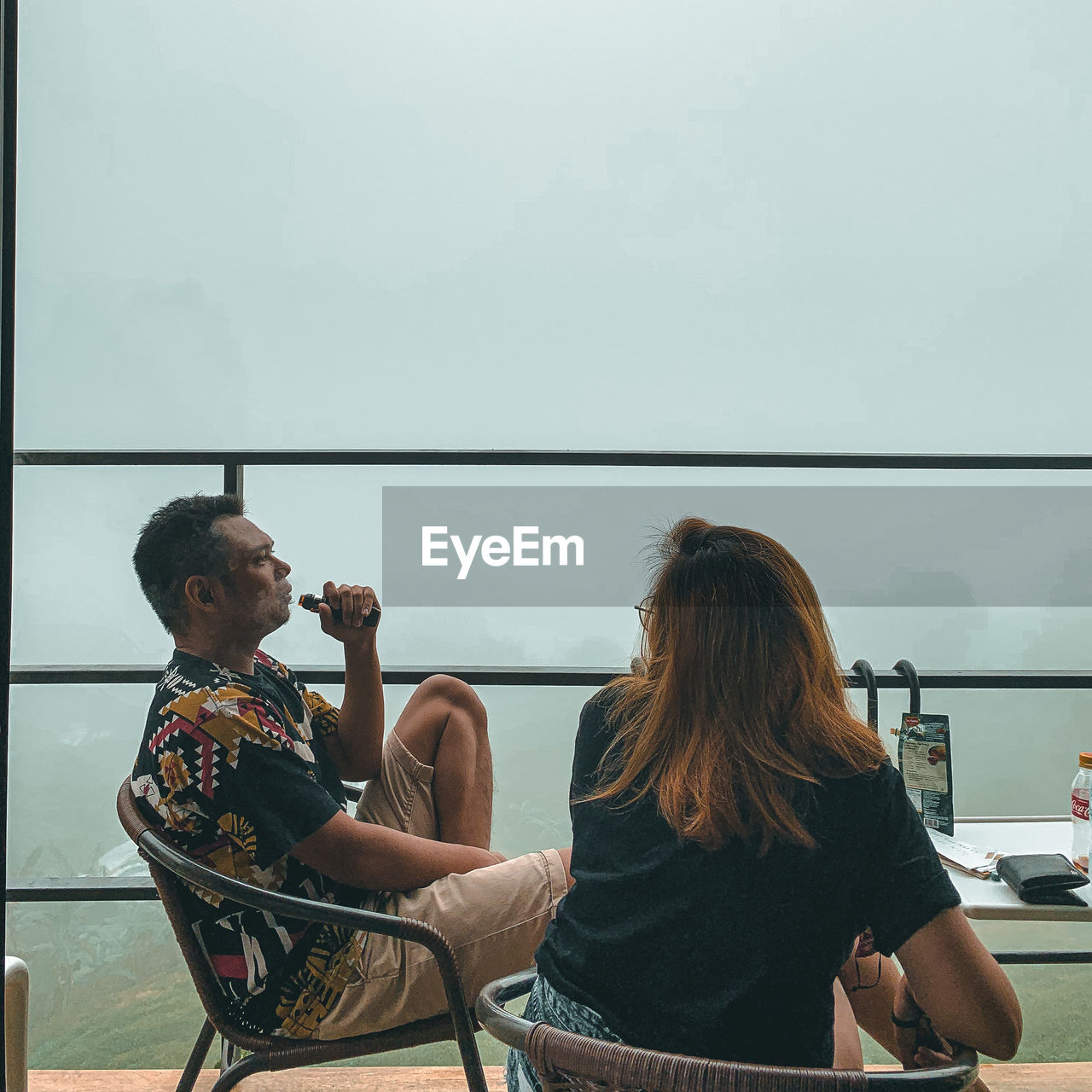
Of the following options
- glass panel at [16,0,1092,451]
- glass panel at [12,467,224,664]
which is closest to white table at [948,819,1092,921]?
glass panel at [16,0,1092,451]

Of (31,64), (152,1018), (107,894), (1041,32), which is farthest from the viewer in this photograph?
(1041,32)

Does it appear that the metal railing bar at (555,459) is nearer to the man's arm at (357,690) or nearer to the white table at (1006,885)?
the man's arm at (357,690)

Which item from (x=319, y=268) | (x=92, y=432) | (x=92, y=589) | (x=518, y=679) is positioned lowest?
(x=518, y=679)

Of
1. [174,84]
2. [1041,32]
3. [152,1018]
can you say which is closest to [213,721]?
[152,1018]

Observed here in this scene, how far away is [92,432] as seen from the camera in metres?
2.45

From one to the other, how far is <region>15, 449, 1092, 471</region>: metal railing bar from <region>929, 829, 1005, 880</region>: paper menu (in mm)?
737

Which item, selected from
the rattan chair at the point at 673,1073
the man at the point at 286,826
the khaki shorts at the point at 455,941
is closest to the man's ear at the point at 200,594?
the man at the point at 286,826

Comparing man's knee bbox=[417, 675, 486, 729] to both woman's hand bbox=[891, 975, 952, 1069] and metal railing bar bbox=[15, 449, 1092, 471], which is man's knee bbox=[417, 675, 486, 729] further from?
woman's hand bbox=[891, 975, 952, 1069]

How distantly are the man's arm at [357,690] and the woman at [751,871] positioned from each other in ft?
2.41

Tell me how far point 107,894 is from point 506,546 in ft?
3.50

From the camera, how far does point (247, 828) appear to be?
1211 mm

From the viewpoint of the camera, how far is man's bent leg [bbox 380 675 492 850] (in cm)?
151

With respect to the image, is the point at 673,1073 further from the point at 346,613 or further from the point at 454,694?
the point at 346,613

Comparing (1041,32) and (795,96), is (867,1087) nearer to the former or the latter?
(795,96)
